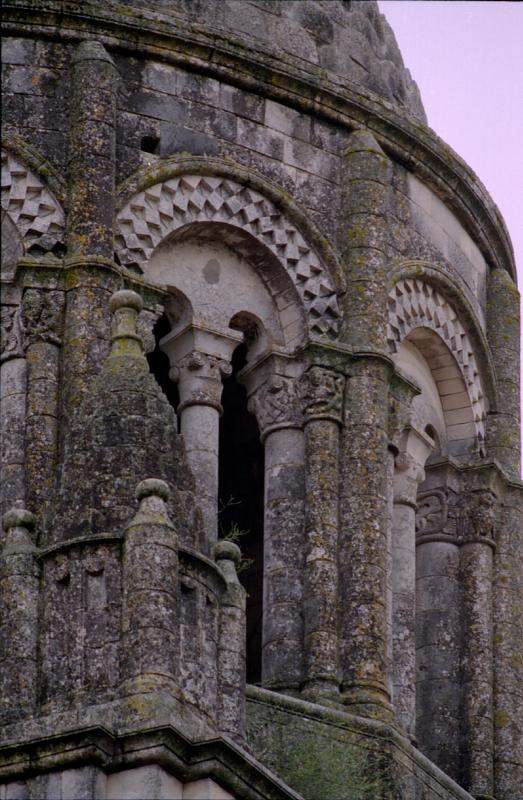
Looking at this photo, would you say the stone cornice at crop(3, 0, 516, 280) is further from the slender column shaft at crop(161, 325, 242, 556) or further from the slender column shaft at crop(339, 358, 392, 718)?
the slender column shaft at crop(339, 358, 392, 718)

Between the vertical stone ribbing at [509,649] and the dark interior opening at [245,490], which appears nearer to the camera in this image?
the vertical stone ribbing at [509,649]

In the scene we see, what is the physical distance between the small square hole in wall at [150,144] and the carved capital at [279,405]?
2.37 m

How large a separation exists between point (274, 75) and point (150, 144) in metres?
1.65

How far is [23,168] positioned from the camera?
111 feet

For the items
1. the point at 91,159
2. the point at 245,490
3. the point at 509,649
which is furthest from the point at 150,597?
the point at 245,490

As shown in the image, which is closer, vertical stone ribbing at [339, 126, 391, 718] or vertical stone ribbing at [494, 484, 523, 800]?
vertical stone ribbing at [339, 126, 391, 718]

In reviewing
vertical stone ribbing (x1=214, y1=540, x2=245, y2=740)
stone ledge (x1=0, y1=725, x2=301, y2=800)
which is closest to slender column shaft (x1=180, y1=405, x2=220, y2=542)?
vertical stone ribbing (x1=214, y1=540, x2=245, y2=740)

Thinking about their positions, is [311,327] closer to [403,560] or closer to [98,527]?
[403,560]

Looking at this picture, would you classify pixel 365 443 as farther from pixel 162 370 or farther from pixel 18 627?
pixel 18 627

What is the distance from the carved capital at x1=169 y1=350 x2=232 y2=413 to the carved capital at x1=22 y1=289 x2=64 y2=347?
194cm

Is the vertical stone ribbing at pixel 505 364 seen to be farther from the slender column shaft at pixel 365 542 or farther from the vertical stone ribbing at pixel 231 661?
the vertical stone ribbing at pixel 231 661

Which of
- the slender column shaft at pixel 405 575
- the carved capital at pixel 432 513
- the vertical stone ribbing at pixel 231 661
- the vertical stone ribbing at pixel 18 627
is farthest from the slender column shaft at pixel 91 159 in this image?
the vertical stone ribbing at pixel 18 627

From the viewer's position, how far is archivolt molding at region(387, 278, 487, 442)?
36.4 meters

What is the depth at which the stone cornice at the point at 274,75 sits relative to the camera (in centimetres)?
3450
